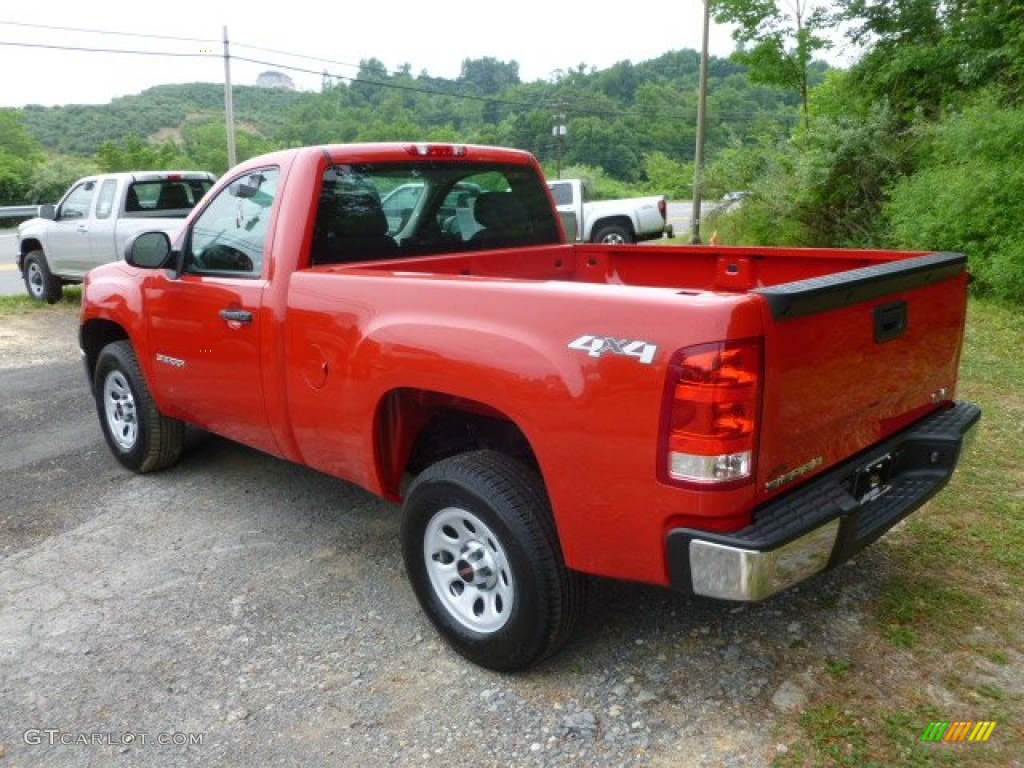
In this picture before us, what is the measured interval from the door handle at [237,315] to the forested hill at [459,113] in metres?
42.4

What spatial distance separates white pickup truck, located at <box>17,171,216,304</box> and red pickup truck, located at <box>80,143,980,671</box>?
7215 millimetres

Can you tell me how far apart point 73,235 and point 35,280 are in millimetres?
1627

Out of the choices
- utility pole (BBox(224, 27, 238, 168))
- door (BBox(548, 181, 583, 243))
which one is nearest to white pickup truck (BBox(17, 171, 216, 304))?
door (BBox(548, 181, 583, 243))

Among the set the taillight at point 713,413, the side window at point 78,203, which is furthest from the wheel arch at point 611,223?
the taillight at point 713,413

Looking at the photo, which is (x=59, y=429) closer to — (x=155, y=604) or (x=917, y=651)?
(x=155, y=604)

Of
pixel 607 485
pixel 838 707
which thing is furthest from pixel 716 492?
pixel 838 707

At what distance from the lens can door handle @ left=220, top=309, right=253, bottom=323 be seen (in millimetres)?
3691

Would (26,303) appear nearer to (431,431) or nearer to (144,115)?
(431,431)

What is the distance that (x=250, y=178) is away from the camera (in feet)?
13.0

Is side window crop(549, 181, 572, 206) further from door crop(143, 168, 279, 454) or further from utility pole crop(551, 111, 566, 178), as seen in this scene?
utility pole crop(551, 111, 566, 178)

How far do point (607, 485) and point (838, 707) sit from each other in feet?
3.57

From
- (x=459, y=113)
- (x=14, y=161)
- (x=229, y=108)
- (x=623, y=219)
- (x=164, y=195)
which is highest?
(x=459, y=113)

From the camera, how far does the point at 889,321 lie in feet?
8.96

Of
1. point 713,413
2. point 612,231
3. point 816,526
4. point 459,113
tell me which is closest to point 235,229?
point 713,413
